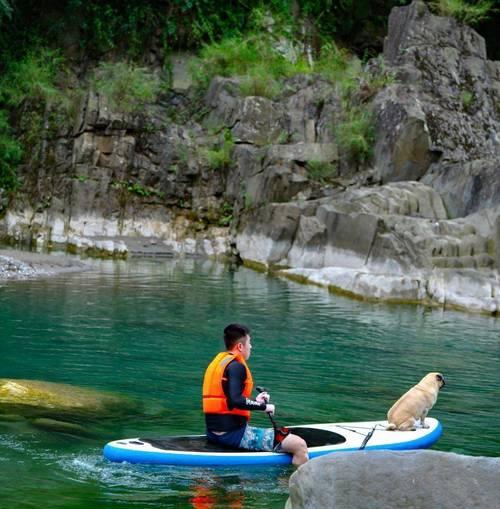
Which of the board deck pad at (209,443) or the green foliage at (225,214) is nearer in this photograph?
the board deck pad at (209,443)

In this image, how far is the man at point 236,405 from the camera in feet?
20.8

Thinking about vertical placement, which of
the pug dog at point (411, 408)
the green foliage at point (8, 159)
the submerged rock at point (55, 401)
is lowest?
the submerged rock at point (55, 401)

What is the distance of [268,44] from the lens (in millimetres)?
A: 34781

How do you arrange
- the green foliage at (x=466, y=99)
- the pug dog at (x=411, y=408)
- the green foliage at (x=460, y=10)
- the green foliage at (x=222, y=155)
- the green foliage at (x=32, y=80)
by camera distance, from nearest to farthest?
the pug dog at (x=411, y=408), the green foliage at (x=466, y=99), the green foliage at (x=222, y=155), the green foliage at (x=460, y=10), the green foliage at (x=32, y=80)

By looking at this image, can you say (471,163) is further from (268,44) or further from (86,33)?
(86,33)

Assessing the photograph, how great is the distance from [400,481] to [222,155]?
2599 centimetres

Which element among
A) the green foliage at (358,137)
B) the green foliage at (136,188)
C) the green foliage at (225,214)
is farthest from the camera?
the green foliage at (136,188)

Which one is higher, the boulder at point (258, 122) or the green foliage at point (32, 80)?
the green foliage at point (32, 80)

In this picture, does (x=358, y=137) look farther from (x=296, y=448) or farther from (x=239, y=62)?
(x=296, y=448)

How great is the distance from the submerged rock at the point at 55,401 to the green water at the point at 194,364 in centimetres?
30

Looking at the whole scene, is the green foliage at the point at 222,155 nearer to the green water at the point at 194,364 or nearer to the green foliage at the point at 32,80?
the green foliage at the point at 32,80

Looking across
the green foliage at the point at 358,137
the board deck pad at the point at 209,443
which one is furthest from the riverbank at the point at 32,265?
the board deck pad at the point at 209,443

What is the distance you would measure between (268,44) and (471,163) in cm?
1362

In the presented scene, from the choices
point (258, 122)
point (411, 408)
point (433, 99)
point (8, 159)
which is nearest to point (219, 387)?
point (411, 408)
